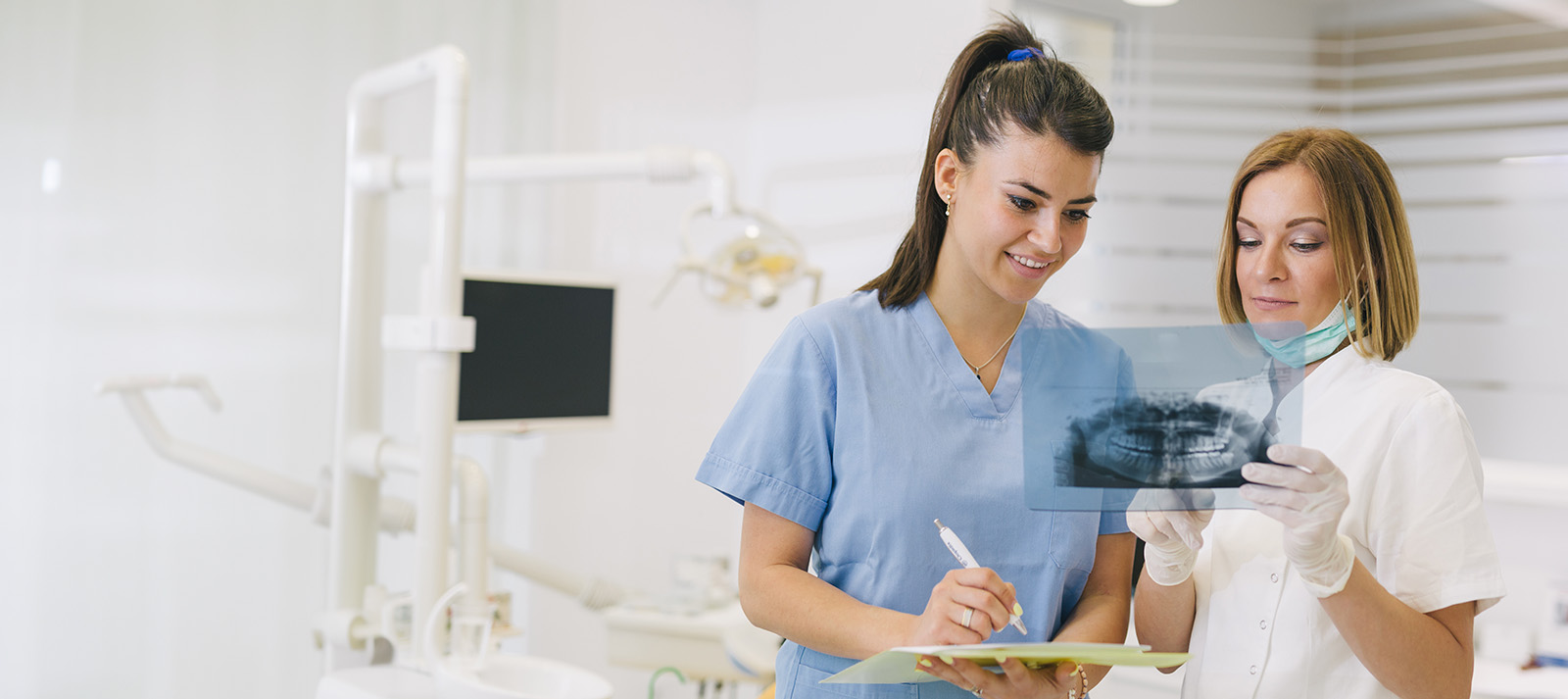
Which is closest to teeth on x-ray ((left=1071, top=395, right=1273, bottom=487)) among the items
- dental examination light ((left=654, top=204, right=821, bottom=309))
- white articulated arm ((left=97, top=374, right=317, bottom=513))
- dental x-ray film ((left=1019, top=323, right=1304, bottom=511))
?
dental x-ray film ((left=1019, top=323, right=1304, bottom=511))

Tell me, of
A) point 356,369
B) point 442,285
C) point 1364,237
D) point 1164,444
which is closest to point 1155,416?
point 1164,444

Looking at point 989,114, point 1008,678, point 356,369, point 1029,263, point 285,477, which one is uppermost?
A: point 989,114

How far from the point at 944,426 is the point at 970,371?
62 millimetres

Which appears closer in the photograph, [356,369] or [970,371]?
[970,371]

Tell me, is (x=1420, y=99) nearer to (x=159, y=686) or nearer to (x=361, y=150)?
(x=361, y=150)

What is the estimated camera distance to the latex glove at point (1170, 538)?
84cm

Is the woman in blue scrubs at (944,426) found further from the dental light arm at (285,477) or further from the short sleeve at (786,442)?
the dental light arm at (285,477)

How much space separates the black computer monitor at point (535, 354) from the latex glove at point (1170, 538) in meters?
1.51

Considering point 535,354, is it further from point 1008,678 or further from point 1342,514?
point 1342,514

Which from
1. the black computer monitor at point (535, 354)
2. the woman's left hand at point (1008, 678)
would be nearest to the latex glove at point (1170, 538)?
the woman's left hand at point (1008, 678)

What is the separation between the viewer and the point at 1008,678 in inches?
34.4

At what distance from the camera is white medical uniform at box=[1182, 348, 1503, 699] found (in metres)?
0.87

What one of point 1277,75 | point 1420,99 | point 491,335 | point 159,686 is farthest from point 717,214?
point 159,686

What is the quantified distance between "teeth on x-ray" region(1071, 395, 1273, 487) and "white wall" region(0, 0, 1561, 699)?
Answer: 1.96ft
